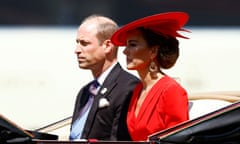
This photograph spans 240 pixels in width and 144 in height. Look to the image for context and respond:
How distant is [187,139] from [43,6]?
7.07 meters

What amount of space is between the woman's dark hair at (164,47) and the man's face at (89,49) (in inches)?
16.2

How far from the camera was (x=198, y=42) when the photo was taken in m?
9.50

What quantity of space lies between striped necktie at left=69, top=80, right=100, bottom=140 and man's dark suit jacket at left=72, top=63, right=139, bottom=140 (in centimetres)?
6

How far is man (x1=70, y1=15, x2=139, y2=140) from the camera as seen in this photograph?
419 cm

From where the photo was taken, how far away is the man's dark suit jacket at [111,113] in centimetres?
412

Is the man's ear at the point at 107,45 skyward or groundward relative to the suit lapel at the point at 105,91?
skyward

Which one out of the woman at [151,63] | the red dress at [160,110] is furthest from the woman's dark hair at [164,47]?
the red dress at [160,110]

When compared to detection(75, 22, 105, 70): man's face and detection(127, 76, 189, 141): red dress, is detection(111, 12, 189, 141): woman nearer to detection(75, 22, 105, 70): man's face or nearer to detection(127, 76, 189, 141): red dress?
detection(127, 76, 189, 141): red dress

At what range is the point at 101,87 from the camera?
4.32 metres

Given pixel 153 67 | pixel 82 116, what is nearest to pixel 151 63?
pixel 153 67

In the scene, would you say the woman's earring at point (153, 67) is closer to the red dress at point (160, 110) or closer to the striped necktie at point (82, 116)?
the red dress at point (160, 110)

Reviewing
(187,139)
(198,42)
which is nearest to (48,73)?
(198,42)

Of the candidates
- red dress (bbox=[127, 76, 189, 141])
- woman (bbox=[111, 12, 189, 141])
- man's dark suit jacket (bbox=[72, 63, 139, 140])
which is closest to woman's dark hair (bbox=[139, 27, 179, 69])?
woman (bbox=[111, 12, 189, 141])

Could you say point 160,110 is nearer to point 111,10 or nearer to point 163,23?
point 163,23
